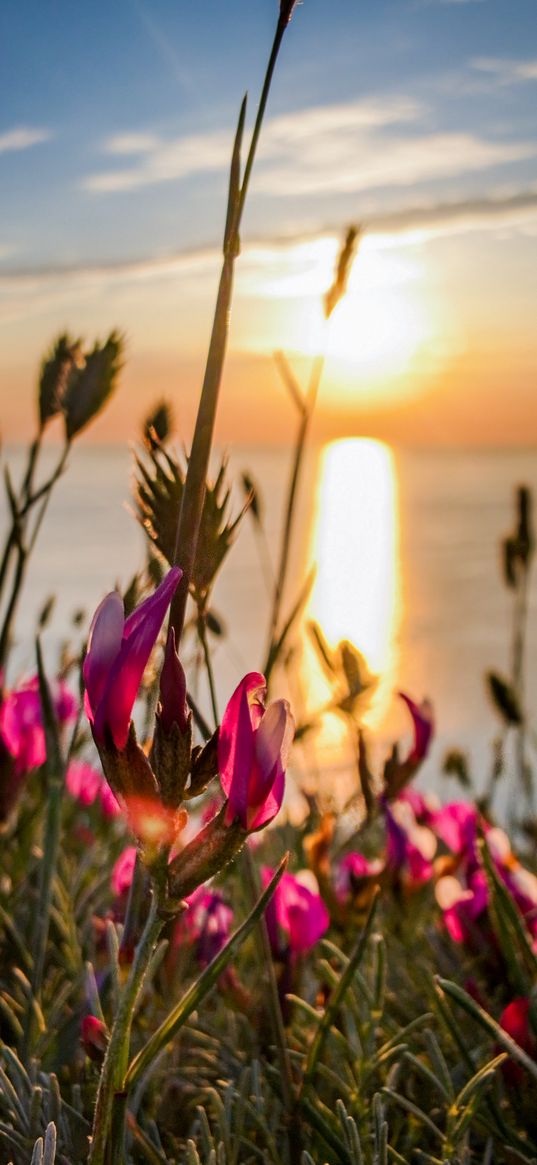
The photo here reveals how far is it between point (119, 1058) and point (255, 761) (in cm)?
14

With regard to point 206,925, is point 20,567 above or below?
above

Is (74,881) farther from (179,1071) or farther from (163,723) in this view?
(163,723)

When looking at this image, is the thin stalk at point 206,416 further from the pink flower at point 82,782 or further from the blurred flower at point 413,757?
the pink flower at point 82,782

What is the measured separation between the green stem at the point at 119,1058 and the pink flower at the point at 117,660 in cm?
7

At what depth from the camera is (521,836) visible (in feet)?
6.27

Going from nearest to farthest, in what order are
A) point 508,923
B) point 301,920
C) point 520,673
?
point 508,923, point 301,920, point 520,673

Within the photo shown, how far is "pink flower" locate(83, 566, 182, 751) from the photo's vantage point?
0.42 meters

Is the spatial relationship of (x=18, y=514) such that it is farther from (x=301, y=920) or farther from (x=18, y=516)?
(x=301, y=920)

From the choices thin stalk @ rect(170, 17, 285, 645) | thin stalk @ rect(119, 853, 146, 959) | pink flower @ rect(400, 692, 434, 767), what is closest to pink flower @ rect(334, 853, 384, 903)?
pink flower @ rect(400, 692, 434, 767)

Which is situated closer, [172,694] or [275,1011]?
[172,694]

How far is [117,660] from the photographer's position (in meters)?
0.42

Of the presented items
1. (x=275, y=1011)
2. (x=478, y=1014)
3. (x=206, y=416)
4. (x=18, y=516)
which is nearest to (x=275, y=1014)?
(x=275, y=1011)

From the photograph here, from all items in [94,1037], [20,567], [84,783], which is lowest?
[94,1037]

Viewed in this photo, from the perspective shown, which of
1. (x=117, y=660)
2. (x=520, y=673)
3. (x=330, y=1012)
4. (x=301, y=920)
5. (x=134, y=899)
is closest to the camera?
(x=117, y=660)
